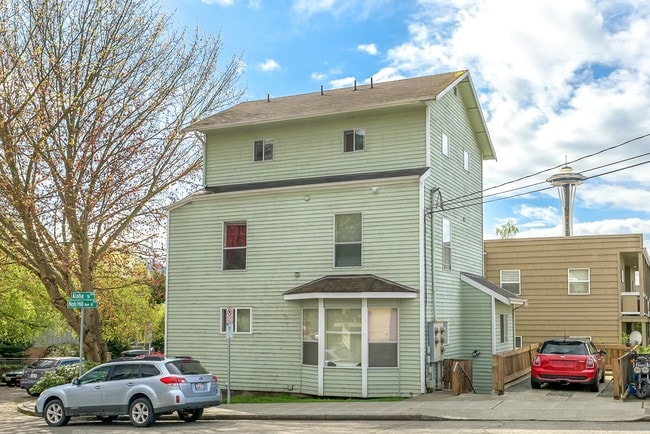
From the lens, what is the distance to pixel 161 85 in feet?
88.7

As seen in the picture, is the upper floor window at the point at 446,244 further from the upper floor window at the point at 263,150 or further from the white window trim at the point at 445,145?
the upper floor window at the point at 263,150

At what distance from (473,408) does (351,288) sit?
523cm

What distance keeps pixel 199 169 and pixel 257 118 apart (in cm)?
432

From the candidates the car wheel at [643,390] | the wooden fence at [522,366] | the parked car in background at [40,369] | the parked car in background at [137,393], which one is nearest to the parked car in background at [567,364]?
the wooden fence at [522,366]

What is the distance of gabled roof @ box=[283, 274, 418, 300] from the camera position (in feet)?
70.1

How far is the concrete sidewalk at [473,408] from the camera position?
54.6 ft

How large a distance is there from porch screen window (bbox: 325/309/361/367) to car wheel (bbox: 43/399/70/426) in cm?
763

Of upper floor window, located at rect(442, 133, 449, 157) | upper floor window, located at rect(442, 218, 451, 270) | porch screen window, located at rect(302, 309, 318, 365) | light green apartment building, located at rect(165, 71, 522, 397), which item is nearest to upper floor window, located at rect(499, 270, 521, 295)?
light green apartment building, located at rect(165, 71, 522, 397)

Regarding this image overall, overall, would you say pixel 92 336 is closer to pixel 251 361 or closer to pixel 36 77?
pixel 251 361

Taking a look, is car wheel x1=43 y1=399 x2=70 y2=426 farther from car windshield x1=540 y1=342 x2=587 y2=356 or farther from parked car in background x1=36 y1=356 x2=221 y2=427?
car windshield x1=540 y1=342 x2=587 y2=356

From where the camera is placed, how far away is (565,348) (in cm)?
2180

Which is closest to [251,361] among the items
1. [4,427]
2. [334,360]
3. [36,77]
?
[334,360]

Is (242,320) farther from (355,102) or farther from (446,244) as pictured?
(355,102)

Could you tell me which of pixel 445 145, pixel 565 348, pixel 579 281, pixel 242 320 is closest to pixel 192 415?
pixel 242 320
